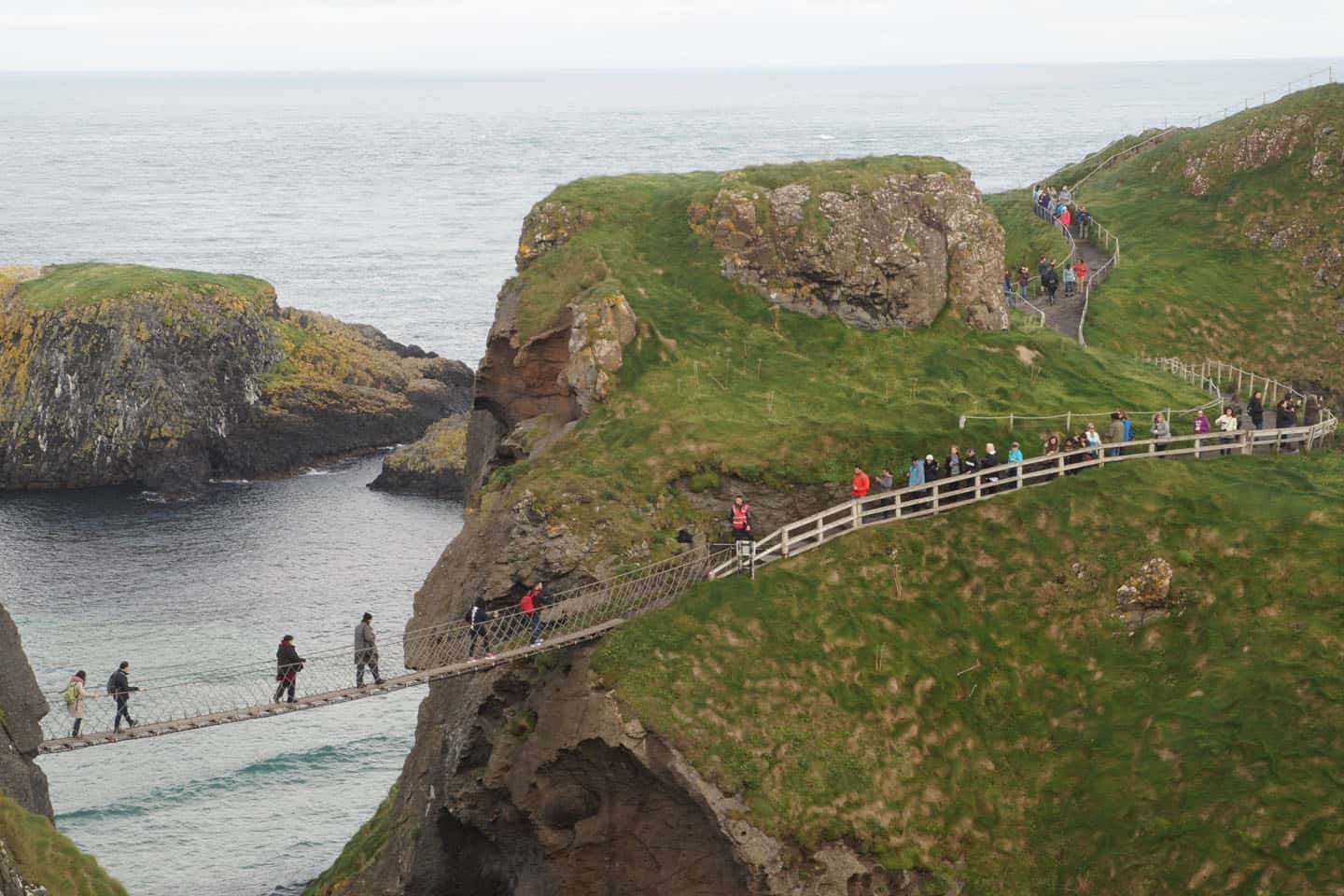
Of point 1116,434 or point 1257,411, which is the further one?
point 1257,411

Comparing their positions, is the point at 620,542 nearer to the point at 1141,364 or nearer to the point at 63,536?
the point at 1141,364

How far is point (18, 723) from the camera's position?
4375 cm

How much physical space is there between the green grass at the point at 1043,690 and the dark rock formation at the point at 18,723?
14.7 m

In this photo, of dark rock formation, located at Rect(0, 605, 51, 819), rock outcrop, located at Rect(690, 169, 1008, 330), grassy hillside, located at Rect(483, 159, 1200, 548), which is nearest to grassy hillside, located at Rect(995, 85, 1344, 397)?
grassy hillside, located at Rect(483, 159, 1200, 548)

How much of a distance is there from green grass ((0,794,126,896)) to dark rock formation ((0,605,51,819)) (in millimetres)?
4597

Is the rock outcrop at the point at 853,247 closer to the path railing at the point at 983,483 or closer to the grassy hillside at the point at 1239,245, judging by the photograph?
the path railing at the point at 983,483

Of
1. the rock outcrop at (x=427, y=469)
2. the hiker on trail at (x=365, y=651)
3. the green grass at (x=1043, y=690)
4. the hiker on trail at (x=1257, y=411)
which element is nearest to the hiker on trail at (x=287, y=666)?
the hiker on trail at (x=365, y=651)

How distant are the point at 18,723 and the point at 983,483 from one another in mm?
27123

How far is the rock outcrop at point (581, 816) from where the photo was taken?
41844mm

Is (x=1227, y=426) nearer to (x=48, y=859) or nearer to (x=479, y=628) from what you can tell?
(x=479, y=628)

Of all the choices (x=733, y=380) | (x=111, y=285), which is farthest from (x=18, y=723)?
(x=111, y=285)

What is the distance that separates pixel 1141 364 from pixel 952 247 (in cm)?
1069

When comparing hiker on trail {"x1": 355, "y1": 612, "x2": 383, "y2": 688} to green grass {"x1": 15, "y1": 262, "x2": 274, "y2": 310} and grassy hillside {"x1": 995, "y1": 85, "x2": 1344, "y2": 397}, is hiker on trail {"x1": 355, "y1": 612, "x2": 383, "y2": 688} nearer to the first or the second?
grassy hillside {"x1": 995, "y1": 85, "x2": 1344, "y2": 397}

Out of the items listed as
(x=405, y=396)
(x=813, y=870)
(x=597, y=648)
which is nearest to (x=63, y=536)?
(x=405, y=396)
